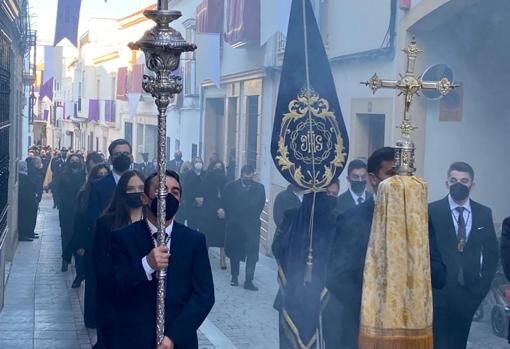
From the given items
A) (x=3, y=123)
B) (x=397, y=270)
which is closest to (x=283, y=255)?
(x=397, y=270)

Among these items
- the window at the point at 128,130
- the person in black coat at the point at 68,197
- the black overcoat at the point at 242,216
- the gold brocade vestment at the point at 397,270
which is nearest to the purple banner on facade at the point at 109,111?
the window at the point at 128,130

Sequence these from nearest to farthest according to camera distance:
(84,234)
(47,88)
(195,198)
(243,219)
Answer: (84,234), (243,219), (195,198), (47,88)

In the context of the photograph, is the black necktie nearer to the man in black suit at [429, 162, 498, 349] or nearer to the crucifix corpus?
the man in black suit at [429, 162, 498, 349]

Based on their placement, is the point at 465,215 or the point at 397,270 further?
the point at 465,215

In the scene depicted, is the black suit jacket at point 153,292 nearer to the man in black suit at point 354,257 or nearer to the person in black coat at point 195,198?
the man in black suit at point 354,257

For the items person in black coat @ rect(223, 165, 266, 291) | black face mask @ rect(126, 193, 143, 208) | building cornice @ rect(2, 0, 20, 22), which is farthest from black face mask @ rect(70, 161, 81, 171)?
black face mask @ rect(126, 193, 143, 208)

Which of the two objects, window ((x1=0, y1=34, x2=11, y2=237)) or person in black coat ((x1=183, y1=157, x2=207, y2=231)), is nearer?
window ((x1=0, y1=34, x2=11, y2=237))

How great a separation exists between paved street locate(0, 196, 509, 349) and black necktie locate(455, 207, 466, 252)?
246cm

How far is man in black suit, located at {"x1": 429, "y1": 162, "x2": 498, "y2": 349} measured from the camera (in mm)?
5684

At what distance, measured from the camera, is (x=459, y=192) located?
20.6 feet

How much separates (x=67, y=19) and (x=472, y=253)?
6.83 meters

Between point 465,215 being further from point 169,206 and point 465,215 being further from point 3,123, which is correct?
point 3,123

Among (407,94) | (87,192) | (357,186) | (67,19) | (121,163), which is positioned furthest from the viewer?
(67,19)

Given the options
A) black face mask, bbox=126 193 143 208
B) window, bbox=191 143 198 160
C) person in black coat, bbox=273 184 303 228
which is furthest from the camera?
window, bbox=191 143 198 160
